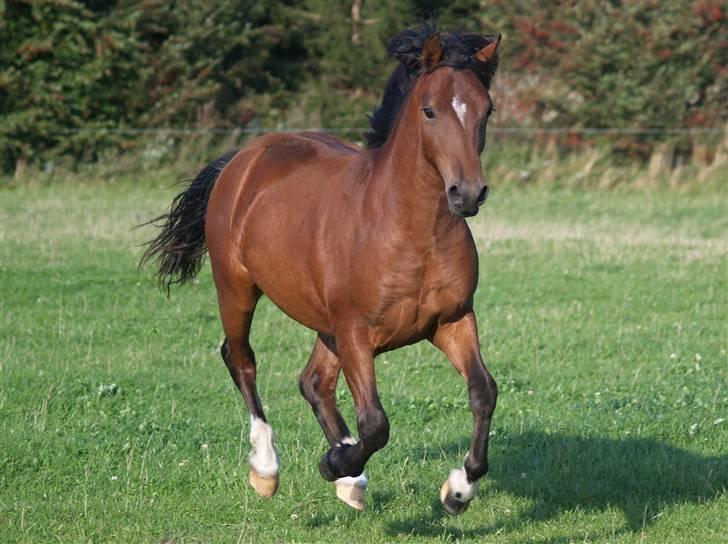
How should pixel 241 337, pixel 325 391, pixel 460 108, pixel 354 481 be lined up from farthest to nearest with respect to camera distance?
1. pixel 241 337
2. pixel 325 391
3. pixel 354 481
4. pixel 460 108

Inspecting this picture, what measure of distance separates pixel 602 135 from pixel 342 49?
6.76m

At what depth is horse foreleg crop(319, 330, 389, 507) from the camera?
577cm

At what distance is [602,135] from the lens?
25.7 metres

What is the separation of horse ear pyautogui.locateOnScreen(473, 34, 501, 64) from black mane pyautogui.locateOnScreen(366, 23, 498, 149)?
19 millimetres

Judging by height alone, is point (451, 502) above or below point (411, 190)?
below

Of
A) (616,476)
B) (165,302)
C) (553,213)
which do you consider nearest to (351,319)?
(616,476)

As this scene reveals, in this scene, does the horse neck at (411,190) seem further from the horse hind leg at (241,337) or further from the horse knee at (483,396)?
the horse hind leg at (241,337)

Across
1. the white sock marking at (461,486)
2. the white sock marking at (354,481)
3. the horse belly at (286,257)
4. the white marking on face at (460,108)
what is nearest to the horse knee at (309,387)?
the horse belly at (286,257)

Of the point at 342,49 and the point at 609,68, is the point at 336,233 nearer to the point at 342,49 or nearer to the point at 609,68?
the point at 609,68

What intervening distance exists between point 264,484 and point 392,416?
1.93 m

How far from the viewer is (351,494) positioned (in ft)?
20.5

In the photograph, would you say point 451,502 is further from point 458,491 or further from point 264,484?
point 264,484

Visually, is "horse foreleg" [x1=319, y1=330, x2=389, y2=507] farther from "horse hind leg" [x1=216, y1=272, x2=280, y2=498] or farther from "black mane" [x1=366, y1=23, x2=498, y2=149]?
"black mane" [x1=366, y1=23, x2=498, y2=149]

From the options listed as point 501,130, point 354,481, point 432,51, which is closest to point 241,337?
point 354,481
